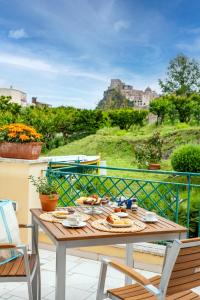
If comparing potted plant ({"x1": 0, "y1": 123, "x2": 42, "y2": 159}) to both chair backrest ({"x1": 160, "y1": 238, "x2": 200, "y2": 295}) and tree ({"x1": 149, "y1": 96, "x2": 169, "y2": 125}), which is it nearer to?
chair backrest ({"x1": 160, "y1": 238, "x2": 200, "y2": 295})

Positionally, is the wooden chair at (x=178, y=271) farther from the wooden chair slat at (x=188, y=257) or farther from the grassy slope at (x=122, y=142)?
the grassy slope at (x=122, y=142)

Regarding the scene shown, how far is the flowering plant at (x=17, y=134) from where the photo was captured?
4027 millimetres

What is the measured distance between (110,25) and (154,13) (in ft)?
9.40

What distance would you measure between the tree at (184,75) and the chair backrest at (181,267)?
77.8ft

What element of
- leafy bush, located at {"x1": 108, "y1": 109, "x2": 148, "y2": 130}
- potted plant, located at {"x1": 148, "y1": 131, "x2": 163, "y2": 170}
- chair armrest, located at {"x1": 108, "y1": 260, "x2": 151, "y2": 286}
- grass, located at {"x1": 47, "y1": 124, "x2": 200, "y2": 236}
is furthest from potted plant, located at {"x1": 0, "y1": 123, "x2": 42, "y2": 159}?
leafy bush, located at {"x1": 108, "y1": 109, "x2": 148, "y2": 130}

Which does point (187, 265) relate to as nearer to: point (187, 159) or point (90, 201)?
point (90, 201)

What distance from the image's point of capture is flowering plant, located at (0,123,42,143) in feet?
13.2

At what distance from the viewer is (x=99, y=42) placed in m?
26.0

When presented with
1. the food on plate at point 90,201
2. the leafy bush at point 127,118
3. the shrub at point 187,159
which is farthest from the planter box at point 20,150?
the leafy bush at point 127,118

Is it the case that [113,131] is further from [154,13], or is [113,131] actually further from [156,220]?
[156,220]

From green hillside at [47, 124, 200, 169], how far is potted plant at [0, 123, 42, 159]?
36.0 ft

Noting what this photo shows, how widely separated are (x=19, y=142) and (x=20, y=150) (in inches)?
3.3

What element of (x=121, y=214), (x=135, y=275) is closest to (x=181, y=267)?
(x=135, y=275)

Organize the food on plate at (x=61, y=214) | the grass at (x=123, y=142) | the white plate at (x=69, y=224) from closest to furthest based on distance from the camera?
the white plate at (x=69, y=224)
the food on plate at (x=61, y=214)
the grass at (x=123, y=142)
